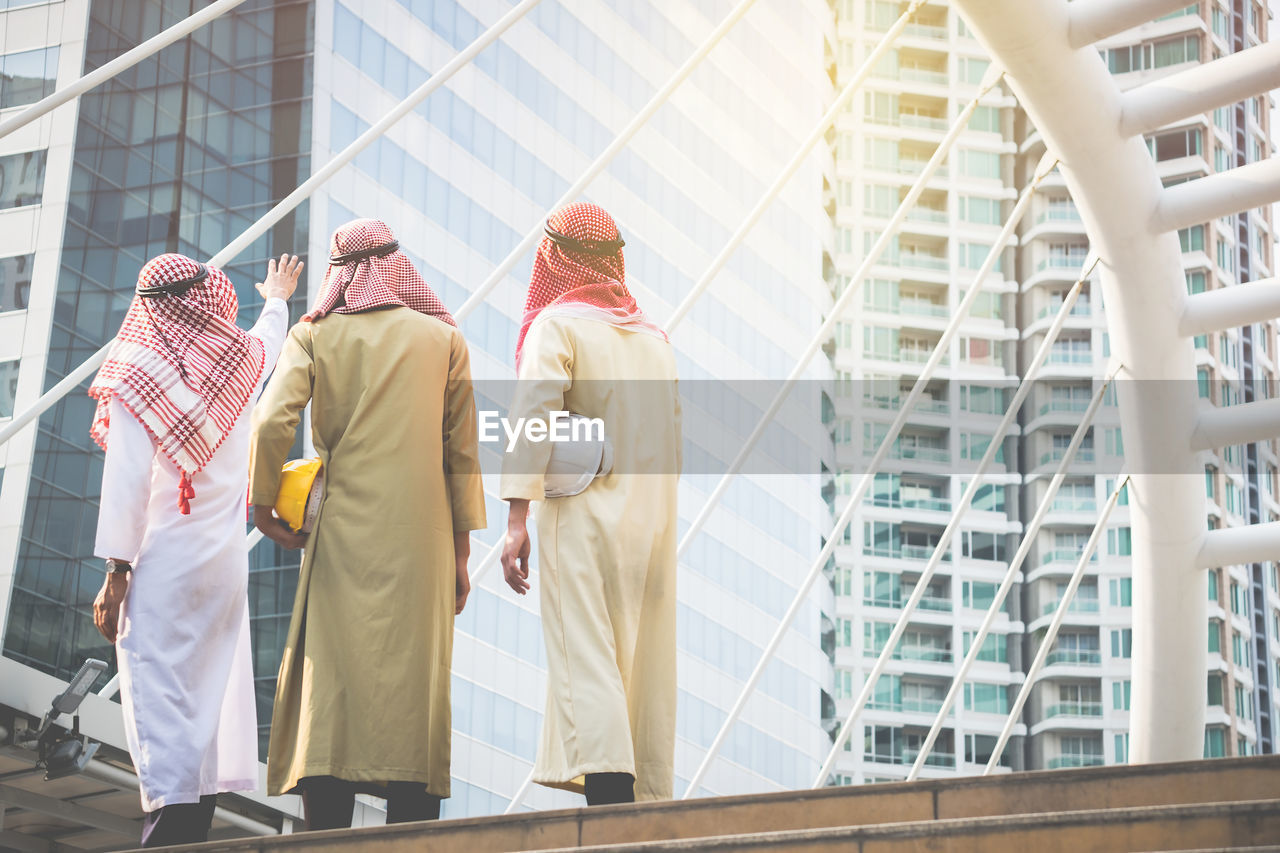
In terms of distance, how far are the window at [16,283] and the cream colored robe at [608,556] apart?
34.7 m

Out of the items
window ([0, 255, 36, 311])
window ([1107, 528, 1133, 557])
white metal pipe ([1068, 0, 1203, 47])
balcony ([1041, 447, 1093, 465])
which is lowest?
white metal pipe ([1068, 0, 1203, 47])

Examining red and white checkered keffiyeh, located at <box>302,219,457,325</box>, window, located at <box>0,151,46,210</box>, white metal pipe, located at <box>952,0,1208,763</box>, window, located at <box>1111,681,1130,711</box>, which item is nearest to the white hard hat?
red and white checkered keffiyeh, located at <box>302,219,457,325</box>

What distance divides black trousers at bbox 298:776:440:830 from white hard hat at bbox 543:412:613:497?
2.96ft

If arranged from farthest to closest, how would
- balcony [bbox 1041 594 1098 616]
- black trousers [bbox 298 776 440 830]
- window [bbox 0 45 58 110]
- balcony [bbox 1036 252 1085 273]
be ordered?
balcony [bbox 1036 252 1085 273] < balcony [bbox 1041 594 1098 616] < window [bbox 0 45 58 110] < black trousers [bbox 298 776 440 830]

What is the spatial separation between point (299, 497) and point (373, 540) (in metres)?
0.24

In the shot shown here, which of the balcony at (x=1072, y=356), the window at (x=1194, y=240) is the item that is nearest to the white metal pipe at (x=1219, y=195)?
the window at (x=1194, y=240)

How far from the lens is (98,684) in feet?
106

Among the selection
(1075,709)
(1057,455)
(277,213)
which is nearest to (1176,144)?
(1057,455)

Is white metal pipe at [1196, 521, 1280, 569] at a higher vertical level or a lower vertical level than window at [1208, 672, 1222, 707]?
lower

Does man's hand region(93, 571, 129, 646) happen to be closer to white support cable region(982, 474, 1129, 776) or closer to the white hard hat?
the white hard hat

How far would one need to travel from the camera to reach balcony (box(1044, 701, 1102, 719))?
223ft

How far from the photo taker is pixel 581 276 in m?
5.16

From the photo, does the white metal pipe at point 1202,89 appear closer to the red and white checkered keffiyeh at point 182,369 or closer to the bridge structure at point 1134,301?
the bridge structure at point 1134,301

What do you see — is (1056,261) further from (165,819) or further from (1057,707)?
(165,819)
